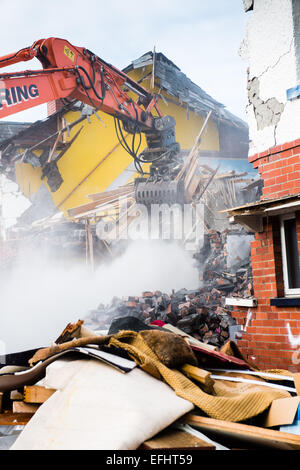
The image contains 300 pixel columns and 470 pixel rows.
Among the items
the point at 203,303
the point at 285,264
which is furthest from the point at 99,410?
the point at 203,303

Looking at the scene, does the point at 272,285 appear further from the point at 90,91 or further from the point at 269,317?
the point at 90,91

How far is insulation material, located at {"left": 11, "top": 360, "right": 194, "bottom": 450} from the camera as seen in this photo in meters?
2.15

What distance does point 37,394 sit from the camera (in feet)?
9.18

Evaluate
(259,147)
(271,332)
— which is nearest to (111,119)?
(259,147)

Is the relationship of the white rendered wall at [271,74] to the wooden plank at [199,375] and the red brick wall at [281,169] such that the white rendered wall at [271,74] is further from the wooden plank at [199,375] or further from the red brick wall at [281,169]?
the wooden plank at [199,375]

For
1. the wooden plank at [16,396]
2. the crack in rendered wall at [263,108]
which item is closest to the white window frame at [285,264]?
the crack in rendered wall at [263,108]

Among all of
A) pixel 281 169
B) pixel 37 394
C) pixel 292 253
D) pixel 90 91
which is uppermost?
pixel 90 91

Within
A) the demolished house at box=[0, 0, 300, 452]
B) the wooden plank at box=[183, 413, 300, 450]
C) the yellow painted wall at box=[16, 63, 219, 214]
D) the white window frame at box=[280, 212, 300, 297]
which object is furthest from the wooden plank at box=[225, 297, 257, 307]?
the yellow painted wall at box=[16, 63, 219, 214]

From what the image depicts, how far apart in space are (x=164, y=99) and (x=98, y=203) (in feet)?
10.2

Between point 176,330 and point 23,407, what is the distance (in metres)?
2.19

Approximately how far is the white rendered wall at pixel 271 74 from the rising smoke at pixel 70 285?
204 inches

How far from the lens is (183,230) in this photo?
407 inches
